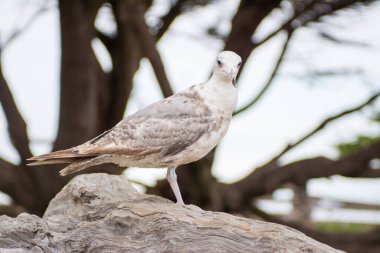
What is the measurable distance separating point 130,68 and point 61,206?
433cm

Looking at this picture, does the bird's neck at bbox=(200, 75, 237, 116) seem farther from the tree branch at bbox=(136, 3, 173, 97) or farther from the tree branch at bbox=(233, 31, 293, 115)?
the tree branch at bbox=(233, 31, 293, 115)

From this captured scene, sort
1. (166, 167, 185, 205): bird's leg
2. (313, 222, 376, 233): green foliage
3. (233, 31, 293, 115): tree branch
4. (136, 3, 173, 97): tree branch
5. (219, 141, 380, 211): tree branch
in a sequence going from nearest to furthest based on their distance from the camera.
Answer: (166, 167, 185, 205): bird's leg < (136, 3, 173, 97): tree branch < (219, 141, 380, 211): tree branch < (233, 31, 293, 115): tree branch < (313, 222, 376, 233): green foliage

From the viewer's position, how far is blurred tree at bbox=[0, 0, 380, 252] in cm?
747

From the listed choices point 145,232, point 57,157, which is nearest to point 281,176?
point 145,232

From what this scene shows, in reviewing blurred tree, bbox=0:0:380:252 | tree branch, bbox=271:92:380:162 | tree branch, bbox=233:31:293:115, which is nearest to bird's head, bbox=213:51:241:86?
blurred tree, bbox=0:0:380:252

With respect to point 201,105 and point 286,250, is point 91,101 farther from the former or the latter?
point 286,250

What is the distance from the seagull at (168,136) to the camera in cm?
396

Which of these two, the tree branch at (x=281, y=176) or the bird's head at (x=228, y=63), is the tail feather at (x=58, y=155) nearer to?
the bird's head at (x=228, y=63)

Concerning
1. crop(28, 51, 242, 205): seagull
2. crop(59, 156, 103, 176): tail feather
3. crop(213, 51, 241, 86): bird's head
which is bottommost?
crop(59, 156, 103, 176): tail feather

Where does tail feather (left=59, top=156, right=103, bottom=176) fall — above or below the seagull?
below

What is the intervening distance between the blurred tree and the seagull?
3090mm

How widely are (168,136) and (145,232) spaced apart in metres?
0.52

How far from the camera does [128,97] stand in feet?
29.5

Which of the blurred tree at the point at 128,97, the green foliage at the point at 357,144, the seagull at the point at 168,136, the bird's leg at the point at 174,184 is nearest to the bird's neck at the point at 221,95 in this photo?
the seagull at the point at 168,136
